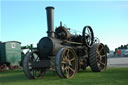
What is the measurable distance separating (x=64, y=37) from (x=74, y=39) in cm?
102

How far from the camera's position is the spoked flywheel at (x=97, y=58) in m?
10.1

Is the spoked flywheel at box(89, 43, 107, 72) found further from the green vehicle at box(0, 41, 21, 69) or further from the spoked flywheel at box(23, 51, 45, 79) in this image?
the green vehicle at box(0, 41, 21, 69)

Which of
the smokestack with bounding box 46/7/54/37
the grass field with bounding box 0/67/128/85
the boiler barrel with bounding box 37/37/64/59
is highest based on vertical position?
the smokestack with bounding box 46/7/54/37

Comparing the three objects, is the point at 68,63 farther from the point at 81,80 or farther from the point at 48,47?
the point at 81,80

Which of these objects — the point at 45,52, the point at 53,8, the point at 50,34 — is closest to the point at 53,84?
the point at 45,52

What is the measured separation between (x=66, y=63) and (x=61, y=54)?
66 centimetres

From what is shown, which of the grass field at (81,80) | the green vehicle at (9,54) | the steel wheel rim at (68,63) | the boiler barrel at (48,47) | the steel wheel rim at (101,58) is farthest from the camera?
the green vehicle at (9,54)

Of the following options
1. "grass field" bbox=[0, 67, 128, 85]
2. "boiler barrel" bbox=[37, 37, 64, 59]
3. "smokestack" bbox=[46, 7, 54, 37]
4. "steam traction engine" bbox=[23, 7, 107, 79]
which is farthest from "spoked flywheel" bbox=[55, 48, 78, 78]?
"smokestack" bbox=[46, 7, 54, 37]

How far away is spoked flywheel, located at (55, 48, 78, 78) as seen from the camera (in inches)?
283

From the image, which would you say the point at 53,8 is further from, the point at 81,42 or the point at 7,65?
the point at 7,65

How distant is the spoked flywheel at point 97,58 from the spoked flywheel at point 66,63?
2.12 meters

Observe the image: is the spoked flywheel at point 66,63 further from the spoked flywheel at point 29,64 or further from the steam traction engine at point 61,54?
the spoked flywheel at point 29,64

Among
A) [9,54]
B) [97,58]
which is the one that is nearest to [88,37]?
[97,58]

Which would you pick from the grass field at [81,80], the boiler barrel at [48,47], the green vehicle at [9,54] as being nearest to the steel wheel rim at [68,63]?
the grass field at [81,80]
